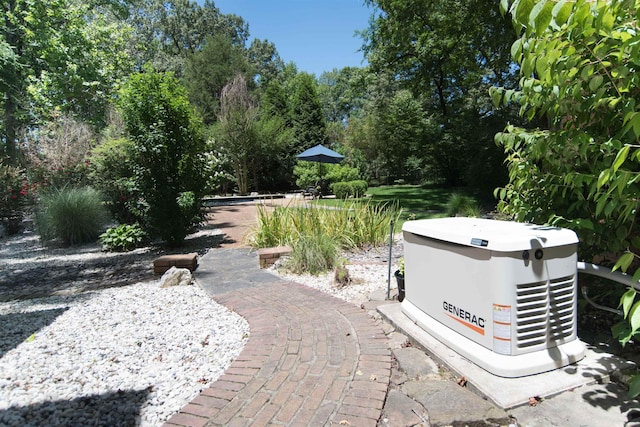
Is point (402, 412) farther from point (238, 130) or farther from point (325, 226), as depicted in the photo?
point (238, 130)

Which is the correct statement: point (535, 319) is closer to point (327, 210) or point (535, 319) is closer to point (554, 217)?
point (554, 217)

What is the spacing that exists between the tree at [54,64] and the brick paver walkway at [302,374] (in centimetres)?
1323

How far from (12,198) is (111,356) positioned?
9374 mm

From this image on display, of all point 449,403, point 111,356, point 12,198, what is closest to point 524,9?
point 449,403

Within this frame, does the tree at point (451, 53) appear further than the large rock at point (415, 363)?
Yes

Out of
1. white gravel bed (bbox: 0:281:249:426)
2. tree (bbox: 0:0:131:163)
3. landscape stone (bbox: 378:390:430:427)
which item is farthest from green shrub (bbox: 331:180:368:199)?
landscape stone (bbox: 378:390:430:427)

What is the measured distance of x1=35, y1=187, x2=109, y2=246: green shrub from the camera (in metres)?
7.20

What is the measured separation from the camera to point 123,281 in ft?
15.1

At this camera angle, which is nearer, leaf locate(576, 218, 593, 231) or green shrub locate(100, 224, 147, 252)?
leaf locate(576, 218, 593, 231)

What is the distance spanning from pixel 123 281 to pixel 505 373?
4.47 m

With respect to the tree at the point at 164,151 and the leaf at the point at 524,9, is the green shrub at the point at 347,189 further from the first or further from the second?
the leaf at the point at 524,9

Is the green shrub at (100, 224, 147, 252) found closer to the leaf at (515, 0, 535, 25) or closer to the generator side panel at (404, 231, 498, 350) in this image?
the generator side panel at (404, 231, 498, 350)

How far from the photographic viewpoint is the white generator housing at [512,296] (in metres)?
1.83

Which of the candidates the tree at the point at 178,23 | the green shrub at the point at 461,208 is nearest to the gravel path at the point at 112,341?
the green shrub at the point at 461,208
